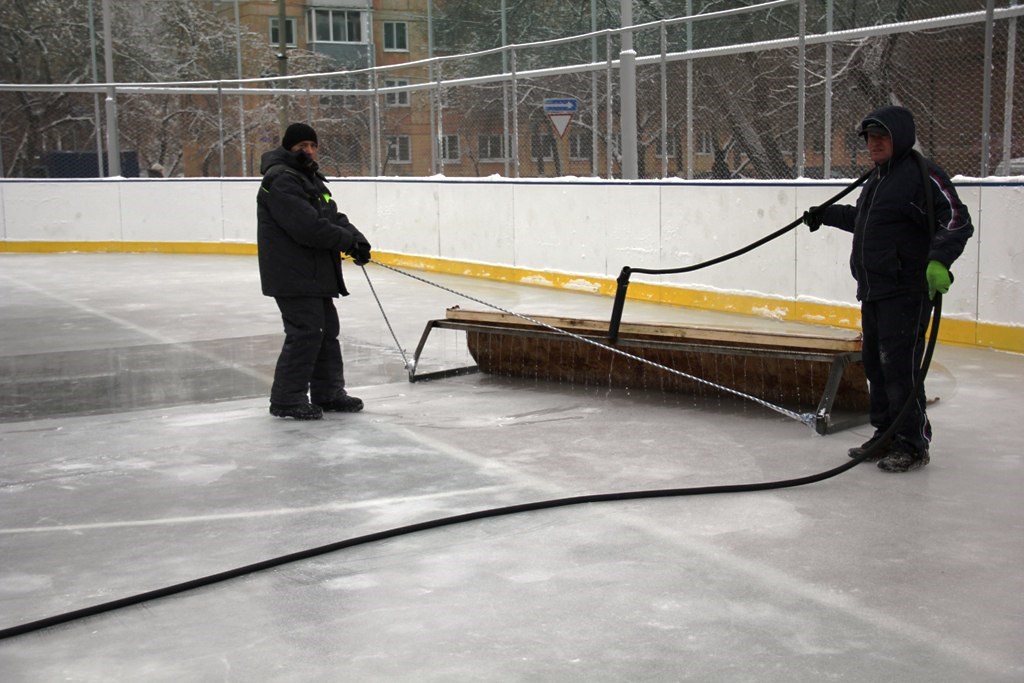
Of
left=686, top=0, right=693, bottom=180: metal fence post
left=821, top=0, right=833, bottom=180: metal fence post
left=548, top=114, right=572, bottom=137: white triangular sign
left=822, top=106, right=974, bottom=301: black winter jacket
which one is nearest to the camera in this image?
left=822, top=106, right=974, bottom=301: black winter jacket

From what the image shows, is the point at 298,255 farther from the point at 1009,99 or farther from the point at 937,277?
the point at 1009,99

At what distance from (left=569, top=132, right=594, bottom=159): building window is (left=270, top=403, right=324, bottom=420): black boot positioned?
944 centimetres

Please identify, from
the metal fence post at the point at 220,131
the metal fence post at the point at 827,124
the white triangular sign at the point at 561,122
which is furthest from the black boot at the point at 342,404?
the metal fence post at the point at 220,131

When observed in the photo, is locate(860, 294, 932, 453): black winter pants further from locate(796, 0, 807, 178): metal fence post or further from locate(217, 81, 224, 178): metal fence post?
locate(217, 81, 224, 178): metal fence post

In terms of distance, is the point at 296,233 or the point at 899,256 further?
the point at 296,233

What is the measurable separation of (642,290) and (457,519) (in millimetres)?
8855

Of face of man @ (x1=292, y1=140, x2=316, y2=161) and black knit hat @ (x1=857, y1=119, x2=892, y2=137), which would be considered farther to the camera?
face of man @ (x1=292, y1=140, x2=316, y2=161)

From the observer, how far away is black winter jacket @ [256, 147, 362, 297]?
7.29 metres

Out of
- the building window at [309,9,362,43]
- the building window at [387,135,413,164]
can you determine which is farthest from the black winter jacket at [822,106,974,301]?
the building window at [309,9,362,43]

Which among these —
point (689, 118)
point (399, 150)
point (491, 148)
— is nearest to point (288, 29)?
point (399, 150)

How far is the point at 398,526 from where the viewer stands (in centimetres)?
509

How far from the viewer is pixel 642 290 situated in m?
13.7

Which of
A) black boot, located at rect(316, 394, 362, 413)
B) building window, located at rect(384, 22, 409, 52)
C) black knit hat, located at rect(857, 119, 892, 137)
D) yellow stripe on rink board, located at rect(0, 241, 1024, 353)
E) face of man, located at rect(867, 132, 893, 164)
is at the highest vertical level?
building window, located at rect(384, 22, 409, 52)

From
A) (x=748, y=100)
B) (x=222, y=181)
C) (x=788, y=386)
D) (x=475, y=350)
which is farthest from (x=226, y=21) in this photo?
(x=788, y=386)
